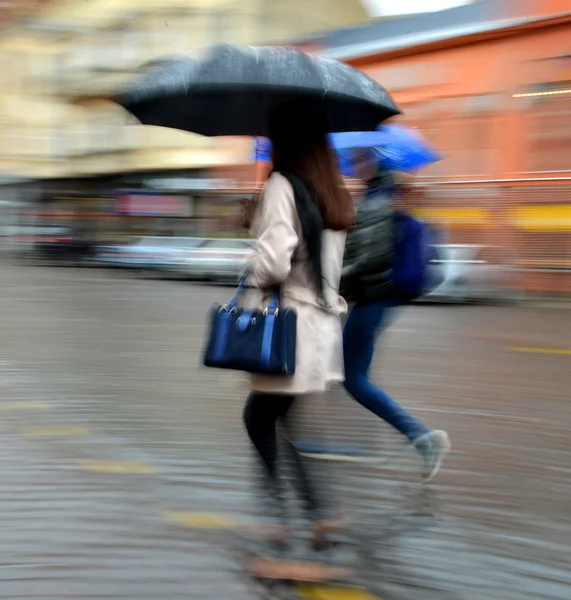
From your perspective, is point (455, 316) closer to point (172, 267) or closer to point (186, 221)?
point (172, 267)

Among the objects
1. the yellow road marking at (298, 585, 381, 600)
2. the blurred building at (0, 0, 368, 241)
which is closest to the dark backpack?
the yellow road marking at (298, 585, 381, 600)

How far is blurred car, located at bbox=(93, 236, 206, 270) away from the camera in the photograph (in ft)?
77.0

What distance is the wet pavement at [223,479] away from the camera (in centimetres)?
362

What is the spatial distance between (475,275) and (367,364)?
1331 cm

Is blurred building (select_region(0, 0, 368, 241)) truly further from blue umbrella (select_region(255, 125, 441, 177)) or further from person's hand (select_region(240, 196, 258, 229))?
person's hand (select_region(240, 196, 258, 229))

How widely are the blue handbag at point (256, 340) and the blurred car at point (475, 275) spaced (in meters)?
14.1

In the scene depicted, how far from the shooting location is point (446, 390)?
25.5 ft

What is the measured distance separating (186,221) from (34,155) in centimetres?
1802

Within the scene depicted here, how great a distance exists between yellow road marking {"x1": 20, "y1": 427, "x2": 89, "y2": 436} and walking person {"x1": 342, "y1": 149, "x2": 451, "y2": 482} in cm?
176

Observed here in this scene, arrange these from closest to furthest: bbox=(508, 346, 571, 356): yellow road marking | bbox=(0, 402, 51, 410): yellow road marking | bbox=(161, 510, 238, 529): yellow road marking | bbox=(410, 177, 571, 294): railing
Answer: bbox=(161, 510, 238, 529): yellow road marking, bbox=(0, 402, 51, 410): yellow road marking, bbox=(508, 346, 571, 356): yellow road marking, bbox=(410, 177, 571, 294): railing

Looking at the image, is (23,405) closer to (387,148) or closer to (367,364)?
(367,364)

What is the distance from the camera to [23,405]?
22.1 ft

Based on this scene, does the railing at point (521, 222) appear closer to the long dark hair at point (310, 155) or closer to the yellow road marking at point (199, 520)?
the yellow road marking at point (199, 520)


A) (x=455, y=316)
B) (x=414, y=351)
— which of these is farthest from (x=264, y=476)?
(x=455, y=316)
